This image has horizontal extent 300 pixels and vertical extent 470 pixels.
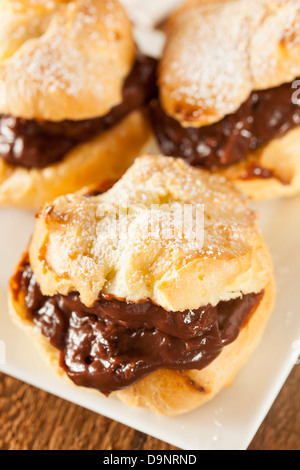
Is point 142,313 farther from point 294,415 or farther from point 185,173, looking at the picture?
point 294,415

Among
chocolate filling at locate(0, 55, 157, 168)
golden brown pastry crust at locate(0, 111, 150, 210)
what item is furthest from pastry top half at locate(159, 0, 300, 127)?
golden brown pastry crust at locate(0, 111, 150, 210)

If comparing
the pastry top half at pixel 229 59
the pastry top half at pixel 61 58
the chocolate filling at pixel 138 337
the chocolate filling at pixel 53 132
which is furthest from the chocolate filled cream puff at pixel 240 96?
the chocolate filling at pixel 138 337

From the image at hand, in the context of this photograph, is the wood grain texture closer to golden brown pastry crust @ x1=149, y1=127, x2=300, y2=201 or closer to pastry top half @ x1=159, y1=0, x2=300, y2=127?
golden brown pastry crust @ x1=149, y1=127, x2=300, y2=201

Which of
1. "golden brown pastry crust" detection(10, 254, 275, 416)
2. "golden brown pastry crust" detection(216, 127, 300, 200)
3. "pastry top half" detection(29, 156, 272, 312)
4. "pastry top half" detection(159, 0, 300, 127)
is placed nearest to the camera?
"pastry top half" detection(29, 156, 272, 312)

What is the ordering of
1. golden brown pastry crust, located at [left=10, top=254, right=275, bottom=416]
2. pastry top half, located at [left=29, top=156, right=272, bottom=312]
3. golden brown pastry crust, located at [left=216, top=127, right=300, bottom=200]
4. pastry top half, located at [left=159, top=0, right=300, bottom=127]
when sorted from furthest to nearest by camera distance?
1. golden brown pastry crust, located at [left=216, top=127, right=300, bottom=200]
2. pastry top half, located at [left=159, top=0, right=300, bottom=127]
3. golden brown pastry crust, located at [left=10, top=254, right=275, bottom=416]
4. pastry top half, located at [left=29, top=156, right=272, bottom=312]

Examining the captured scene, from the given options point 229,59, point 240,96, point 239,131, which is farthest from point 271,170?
point 229,59
